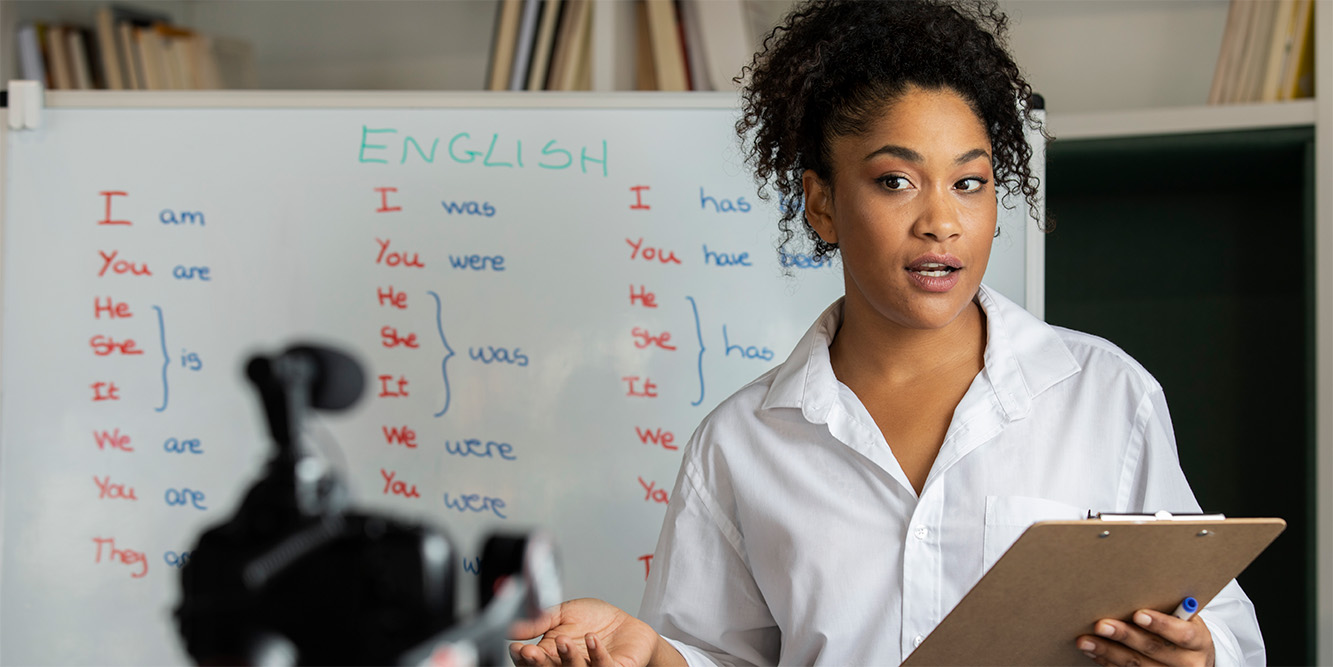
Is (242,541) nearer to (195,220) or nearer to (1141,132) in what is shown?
(195,220)

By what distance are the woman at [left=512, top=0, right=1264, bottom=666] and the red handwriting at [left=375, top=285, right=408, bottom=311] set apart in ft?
2.42

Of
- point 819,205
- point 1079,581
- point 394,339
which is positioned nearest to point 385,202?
point 394,339

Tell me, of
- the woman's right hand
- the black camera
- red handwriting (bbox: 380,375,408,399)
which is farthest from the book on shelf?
the black camera

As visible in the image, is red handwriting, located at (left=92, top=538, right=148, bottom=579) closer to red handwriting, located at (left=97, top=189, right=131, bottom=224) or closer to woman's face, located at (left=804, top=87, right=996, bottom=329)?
red handwriting, located at (left=97, top=189, right=131, bottom=224)

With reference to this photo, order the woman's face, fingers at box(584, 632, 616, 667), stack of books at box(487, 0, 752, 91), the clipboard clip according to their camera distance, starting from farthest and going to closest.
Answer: stack of books at box(487, 0, 752, 91)
the woman's face
fingers at box(584, 632, 616, 667)
the clipboard clip

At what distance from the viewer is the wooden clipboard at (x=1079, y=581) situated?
664 mm

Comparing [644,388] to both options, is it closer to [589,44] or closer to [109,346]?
[589,44]

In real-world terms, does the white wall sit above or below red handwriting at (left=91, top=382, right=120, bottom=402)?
above

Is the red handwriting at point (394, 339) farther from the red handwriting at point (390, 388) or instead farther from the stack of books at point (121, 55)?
the stack of books at point (121, 55)

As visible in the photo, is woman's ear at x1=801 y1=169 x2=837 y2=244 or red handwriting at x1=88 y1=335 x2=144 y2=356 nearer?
woman's ear at x1=801 y1=169 x2=837 y2=244

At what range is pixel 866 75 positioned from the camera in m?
0.98

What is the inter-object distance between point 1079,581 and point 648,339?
976 millimetres

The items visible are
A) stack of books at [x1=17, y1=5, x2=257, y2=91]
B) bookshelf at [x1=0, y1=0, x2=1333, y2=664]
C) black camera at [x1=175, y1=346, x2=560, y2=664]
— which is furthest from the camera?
stack of books at [x1=17, y1=5, x2=257, y2=91]

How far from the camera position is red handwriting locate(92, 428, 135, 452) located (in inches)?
65.2
